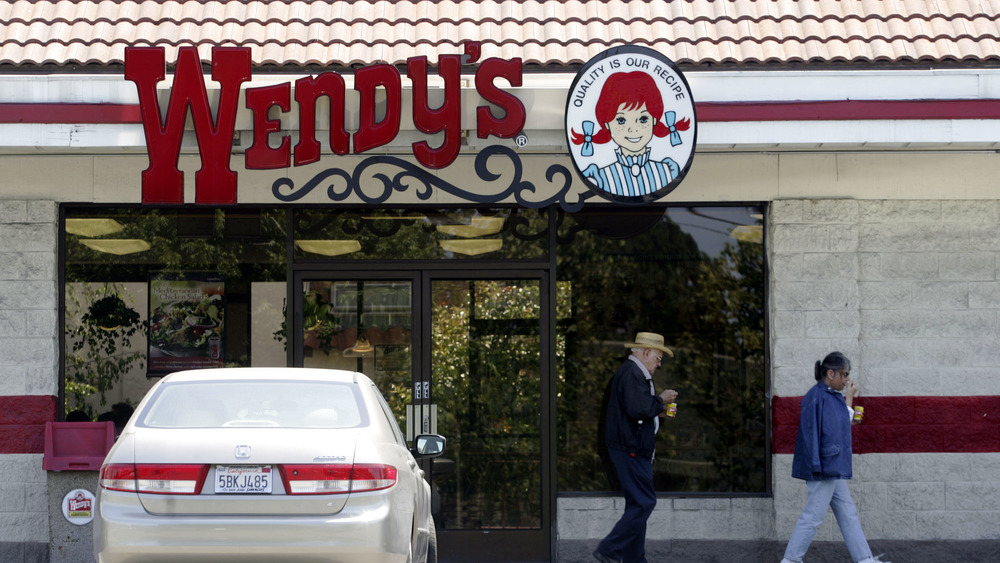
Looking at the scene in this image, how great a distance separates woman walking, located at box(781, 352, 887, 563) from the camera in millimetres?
7961

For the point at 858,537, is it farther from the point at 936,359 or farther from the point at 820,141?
the point at 820,141

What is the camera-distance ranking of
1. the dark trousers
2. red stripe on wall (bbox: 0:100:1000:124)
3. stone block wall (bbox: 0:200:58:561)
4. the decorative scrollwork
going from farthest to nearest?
stone block wall (bbox: 0:200:58:561)
the dark trousers
the decorative scrollwork
red stripe on wall (bbox: 0:100:1000:124)

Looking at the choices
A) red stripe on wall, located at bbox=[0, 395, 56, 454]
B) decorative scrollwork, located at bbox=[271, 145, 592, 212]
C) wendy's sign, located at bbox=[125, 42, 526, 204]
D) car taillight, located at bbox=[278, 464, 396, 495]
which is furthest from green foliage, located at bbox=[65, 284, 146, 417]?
car taillight, located at bbox=[278, 464, 396, 495]

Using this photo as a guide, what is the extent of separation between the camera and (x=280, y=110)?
7.83m

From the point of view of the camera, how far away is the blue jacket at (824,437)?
7957mm

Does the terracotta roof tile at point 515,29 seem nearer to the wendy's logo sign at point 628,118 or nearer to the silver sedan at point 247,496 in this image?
the wendy's logo sign at point 628,118

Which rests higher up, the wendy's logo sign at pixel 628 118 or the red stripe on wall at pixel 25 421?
the wendy's logo sign at pixel 628 118

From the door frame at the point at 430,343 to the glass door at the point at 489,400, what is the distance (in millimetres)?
35

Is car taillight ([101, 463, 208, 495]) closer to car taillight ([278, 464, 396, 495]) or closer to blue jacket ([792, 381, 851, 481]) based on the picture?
car taillight ([278, 464, 396, 495])

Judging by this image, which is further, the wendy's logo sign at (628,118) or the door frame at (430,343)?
the door frame at (430,343)

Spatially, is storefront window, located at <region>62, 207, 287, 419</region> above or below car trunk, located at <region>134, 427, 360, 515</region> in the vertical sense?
above

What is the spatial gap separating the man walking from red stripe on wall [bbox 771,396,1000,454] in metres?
1.10

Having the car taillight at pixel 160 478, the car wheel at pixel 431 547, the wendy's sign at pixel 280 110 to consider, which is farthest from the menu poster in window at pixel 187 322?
the car taillight at pixel 160 478

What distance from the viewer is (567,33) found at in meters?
8.98
